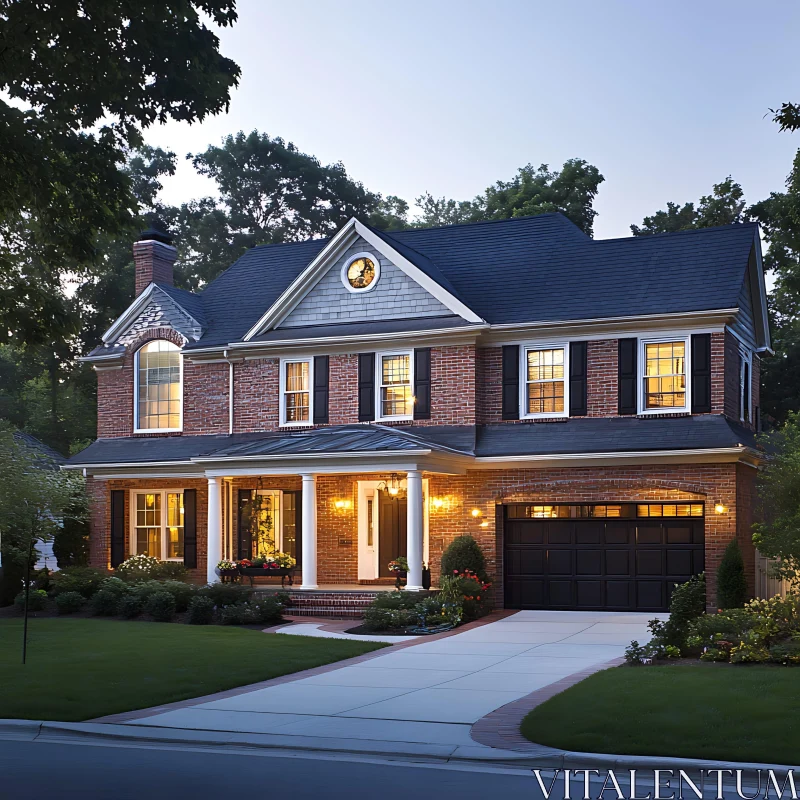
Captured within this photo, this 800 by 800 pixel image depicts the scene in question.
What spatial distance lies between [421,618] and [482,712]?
32.1 feet

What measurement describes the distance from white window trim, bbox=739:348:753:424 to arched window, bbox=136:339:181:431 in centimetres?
1403

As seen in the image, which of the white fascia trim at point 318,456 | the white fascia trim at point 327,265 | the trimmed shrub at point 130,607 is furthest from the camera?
the white fascia trim at point 327,265

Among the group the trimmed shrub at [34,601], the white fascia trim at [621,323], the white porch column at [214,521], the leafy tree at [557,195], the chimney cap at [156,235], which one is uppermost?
the leafy tree at [557,195]

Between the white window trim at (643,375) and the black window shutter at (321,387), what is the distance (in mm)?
7491

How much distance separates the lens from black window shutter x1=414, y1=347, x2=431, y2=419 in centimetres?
2755

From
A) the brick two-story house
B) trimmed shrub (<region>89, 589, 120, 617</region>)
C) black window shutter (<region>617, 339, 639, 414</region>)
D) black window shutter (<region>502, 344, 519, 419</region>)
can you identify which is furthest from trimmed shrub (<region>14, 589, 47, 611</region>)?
black window shutter (<region>617, 339, 639, 414</region>)

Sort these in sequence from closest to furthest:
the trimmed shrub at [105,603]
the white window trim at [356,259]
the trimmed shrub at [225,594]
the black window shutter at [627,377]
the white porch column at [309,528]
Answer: the trimmed shrub at [225,594] → the trimmed shrub at [105,603] → the black window shutter at [627,377] → the white porch column at [309,528] → the white window trim at [356,259]

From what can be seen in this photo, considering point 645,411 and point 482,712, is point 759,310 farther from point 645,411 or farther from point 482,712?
point 482,712

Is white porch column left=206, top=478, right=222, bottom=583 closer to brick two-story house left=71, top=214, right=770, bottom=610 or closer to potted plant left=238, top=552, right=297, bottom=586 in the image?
brick two-story house left=71, top=214, right=770, bottom=610

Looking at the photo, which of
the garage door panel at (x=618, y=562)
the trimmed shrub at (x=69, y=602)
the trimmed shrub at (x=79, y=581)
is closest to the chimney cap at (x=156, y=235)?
the trimmed shrub at (x=79, y=581)

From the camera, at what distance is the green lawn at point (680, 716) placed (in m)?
10.6

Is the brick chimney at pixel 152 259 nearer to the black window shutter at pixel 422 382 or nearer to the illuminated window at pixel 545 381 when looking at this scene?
the black window shutter at pixel 422 382

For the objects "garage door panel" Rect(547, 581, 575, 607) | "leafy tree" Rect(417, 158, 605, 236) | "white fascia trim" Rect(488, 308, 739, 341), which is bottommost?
"garage door panel" Rect(547, 581, 575, 607)

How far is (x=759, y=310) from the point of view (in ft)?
98.7
